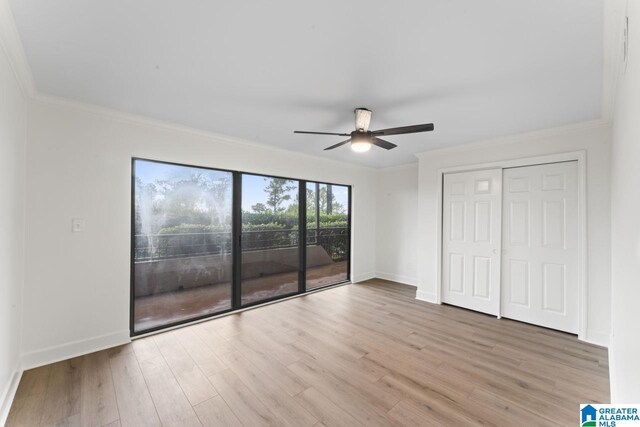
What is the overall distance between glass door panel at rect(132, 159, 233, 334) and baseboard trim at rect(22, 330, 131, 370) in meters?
0.23

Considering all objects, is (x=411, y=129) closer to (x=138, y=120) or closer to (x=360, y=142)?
(x=360, y=142)

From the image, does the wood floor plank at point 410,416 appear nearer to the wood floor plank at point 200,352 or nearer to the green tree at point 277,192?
the wood floor plank at point 200,352

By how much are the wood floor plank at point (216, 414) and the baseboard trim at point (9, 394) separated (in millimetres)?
1229

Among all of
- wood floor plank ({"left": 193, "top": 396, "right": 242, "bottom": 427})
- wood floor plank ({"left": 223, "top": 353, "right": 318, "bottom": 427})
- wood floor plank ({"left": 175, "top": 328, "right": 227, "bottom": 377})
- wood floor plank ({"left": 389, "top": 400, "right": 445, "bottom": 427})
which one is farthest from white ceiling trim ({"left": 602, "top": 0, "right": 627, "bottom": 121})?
wood floor plank ({"left": 175, "top": 328, "right": 227, "bottom": 377})

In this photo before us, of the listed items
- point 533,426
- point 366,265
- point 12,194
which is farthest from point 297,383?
Result: point 366,265

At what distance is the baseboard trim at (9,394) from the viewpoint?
1.80m

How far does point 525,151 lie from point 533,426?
313 cm

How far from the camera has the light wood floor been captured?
189cm

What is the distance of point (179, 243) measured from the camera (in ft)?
11.1

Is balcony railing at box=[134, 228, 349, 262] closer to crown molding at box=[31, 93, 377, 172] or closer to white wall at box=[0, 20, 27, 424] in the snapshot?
white wall at box=[0, 20, 27, 424]

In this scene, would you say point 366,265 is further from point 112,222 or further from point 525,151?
point 112,222

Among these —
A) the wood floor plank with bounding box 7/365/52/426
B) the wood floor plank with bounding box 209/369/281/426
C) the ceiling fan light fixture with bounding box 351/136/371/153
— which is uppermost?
the ceiling fan light fixture with bounding box 351/136/371/153

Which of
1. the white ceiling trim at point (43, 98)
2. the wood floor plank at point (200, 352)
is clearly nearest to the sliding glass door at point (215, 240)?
the wood floor plank at point (200, 352)

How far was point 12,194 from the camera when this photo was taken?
2047 millimetres
